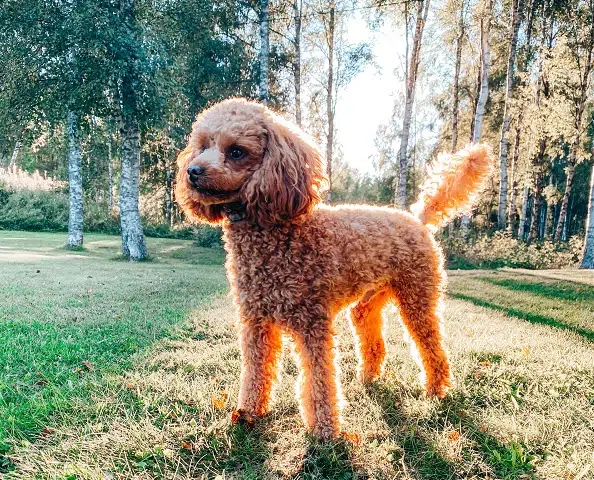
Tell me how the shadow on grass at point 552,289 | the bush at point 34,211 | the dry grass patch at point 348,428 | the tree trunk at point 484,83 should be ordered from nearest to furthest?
the dry grass patch at point 348,428 < the shadow on grass at point 552,289 < the tree trunk at point 484,83 < the bush at point 34,211

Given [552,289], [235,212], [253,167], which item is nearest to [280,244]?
[235,212]

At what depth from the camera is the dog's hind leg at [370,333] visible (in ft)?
11.2

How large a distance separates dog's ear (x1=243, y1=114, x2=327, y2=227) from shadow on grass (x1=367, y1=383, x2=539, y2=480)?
1.49 m

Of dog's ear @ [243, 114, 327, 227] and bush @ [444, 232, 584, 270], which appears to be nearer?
dog's ear @ [243, 114, 327, 227]

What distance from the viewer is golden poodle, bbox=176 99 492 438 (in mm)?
2500

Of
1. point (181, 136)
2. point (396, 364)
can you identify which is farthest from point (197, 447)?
point (181, 136)

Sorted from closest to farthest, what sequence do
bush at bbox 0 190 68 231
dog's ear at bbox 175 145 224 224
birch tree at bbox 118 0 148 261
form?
1. dog's ear at bbox 175 145 224 224
2. birch tree at bbox 118 0 148 261
3. bush at bbox 0 190 68 231

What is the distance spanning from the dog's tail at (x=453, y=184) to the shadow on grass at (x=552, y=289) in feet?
16.6

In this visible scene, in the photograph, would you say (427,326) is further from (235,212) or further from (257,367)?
(235,212)

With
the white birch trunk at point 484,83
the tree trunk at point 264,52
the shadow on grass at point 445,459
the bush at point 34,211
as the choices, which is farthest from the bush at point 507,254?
the bush at point 34,211

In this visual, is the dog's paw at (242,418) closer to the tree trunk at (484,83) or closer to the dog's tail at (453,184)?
the dog's tail at (453,184)

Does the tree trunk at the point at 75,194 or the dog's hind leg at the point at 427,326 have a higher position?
the tree trunk at the point at 75,194

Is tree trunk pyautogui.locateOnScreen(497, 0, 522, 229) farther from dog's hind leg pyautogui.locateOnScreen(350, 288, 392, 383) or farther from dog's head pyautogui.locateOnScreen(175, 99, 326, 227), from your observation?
dog's head pyautogui.locateOnScreen(175, 99, 326, 227)

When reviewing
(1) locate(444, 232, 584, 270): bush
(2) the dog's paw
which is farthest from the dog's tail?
(1) locate(444, 232, 584, 270): bush
